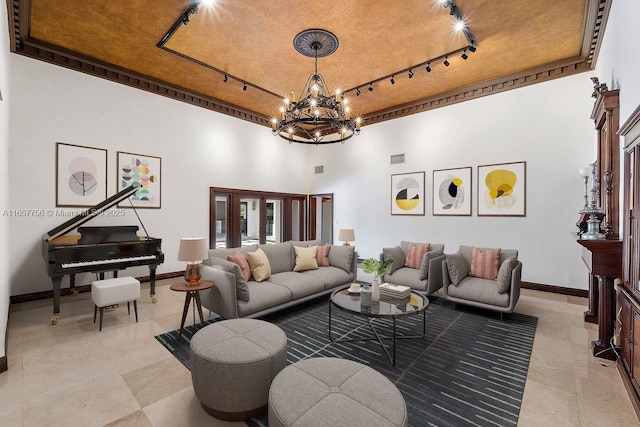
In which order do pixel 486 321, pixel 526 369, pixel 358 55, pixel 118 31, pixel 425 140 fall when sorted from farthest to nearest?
pixel 425 140 → pixel 358 55 → pixel 118 31 → pixel 486 321 → pixel 526 369

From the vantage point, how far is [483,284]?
399cm

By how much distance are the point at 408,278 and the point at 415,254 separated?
22.0 inches

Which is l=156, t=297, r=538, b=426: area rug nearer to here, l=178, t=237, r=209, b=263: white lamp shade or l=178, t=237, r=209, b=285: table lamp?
l=178, t=237, r=209, b=285: table lamp

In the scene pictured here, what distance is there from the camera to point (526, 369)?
2.64 m

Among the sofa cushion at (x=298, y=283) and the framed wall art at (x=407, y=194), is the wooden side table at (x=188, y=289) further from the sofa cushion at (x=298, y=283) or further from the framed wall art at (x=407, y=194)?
the framed wall art at (x=407, y=194)

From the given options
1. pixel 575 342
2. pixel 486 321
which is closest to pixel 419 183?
pixel 486 321

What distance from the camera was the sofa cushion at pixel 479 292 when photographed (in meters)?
3.74

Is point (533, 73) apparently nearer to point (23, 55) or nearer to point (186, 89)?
point (186, 89)

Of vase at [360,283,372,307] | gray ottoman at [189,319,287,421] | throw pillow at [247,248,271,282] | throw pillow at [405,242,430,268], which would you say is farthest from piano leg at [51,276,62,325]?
throw pillow at [405,242,430,268]

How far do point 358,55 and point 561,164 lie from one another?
4.06 metres

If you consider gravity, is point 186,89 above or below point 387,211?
above

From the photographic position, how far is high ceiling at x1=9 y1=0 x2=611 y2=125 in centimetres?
372

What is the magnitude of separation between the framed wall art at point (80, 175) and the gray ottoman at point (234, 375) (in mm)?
4366

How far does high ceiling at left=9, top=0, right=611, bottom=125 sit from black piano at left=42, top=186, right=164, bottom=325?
7.93 ft
